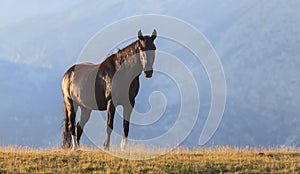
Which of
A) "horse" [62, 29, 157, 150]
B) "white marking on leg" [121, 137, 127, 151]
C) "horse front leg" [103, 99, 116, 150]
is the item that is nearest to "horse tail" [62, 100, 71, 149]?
"horse" [62, 29, 157, 150]

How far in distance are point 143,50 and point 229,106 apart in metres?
177

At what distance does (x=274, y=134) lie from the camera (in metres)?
167

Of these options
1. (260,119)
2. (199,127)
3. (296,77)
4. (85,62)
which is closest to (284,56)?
(296,77)

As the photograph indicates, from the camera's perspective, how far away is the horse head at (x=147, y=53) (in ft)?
42.9

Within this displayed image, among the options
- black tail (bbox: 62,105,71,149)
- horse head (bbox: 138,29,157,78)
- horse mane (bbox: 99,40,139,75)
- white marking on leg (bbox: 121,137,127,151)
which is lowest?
white marking on leg (bbox: 121,137,127,151)

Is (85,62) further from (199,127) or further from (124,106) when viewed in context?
(199,127)

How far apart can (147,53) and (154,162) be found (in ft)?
10.4

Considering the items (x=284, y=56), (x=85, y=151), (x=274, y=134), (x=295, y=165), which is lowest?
(x=295, y=165)

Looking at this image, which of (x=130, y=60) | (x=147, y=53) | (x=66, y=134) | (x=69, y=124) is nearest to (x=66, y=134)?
(x=66, y=134)

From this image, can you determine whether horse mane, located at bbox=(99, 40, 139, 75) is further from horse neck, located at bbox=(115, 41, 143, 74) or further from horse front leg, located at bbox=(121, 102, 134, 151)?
horse front leg, located at bbox=(121, 102, 134, 151)

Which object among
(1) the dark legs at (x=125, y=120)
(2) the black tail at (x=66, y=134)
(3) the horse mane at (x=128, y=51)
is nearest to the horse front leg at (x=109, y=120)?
(1) the dark legs at (x=125, y=120)

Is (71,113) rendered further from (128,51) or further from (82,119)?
(128,51)

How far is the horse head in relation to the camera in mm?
13070

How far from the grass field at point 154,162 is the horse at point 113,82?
4.60 ft
